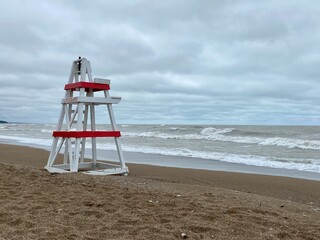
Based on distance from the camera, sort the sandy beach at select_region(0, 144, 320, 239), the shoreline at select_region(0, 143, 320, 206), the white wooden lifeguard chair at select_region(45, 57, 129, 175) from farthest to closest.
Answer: the white wooden lifeguard chair at select_region(45, 57, 129, 175), the shoreline at select_region(0, 143, 320, 206), the sandy beach at select_region(0, 144, 320, 239)

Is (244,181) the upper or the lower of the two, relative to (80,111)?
lower

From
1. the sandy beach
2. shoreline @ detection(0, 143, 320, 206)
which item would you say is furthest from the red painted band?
shoreline @ detection(0, 143, 320, 206)

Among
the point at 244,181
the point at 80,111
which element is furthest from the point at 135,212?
the point at 244,181

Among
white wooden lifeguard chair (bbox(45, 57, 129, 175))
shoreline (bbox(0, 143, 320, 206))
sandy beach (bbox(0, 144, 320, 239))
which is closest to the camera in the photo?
sandy beach (bbox(0, 144, 320, 239))

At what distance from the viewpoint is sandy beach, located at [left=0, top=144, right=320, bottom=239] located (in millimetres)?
3768

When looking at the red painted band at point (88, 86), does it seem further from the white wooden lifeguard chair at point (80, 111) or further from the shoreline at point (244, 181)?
the shoreline at point (244, 181)

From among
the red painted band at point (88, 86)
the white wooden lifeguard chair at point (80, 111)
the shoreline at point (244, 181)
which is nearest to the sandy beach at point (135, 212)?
the shoreline at point (244, 181)

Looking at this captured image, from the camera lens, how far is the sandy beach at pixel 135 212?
3.77 metres

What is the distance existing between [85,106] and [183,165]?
4.34 m

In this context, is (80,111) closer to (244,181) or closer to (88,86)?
(88,86)

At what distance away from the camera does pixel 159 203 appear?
5078 millimetres

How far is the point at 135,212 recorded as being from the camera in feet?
14.9

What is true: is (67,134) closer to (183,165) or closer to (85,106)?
(85,106)

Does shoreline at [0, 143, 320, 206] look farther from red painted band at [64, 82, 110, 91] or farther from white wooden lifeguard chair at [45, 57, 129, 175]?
red painted band at [64, 82, 110, 91]
